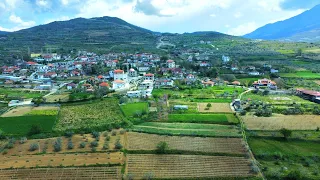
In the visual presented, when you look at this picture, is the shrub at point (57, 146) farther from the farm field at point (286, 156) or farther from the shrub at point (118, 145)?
the farm field at point (286, 156)

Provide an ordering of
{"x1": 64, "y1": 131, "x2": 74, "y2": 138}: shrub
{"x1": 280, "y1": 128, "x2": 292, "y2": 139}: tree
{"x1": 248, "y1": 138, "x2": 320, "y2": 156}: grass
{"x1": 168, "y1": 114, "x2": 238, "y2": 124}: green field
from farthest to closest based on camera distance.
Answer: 1. {"x1": 168, "y1": 114, "x2": 238, "y2": 124}: green field
2. {"x1": 64, "y1": 131, "x2": 74, "y2": 138}: shrub
3. {"x1": 280, "y1": 128, "x2": 292, "y2": 139}: tree
4. {"x1": 248, "y1": 138, "x2": 320, "y2": 156}: grass

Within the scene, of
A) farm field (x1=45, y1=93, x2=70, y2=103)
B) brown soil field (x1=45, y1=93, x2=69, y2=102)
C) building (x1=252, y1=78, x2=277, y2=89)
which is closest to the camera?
farm field (x1=45, y1=93, x2=70, y2=103)

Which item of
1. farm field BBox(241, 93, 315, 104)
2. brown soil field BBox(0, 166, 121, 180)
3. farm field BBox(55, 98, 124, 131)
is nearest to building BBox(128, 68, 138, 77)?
farm field BBox(55, 98, 124, 131)

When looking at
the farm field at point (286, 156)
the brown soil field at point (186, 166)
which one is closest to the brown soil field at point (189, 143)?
the brown soil field at point (186, 166)

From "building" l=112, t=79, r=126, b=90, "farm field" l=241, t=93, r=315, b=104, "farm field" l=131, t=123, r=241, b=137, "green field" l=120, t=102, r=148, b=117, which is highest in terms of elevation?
"building" l=112, t=79, r=126, b=90

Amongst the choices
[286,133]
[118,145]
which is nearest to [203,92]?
[286,133]

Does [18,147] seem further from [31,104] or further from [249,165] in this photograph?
[249,165]

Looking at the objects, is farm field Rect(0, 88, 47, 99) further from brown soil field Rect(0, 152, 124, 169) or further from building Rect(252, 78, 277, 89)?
building Rect(252, 78, 277, 89)
